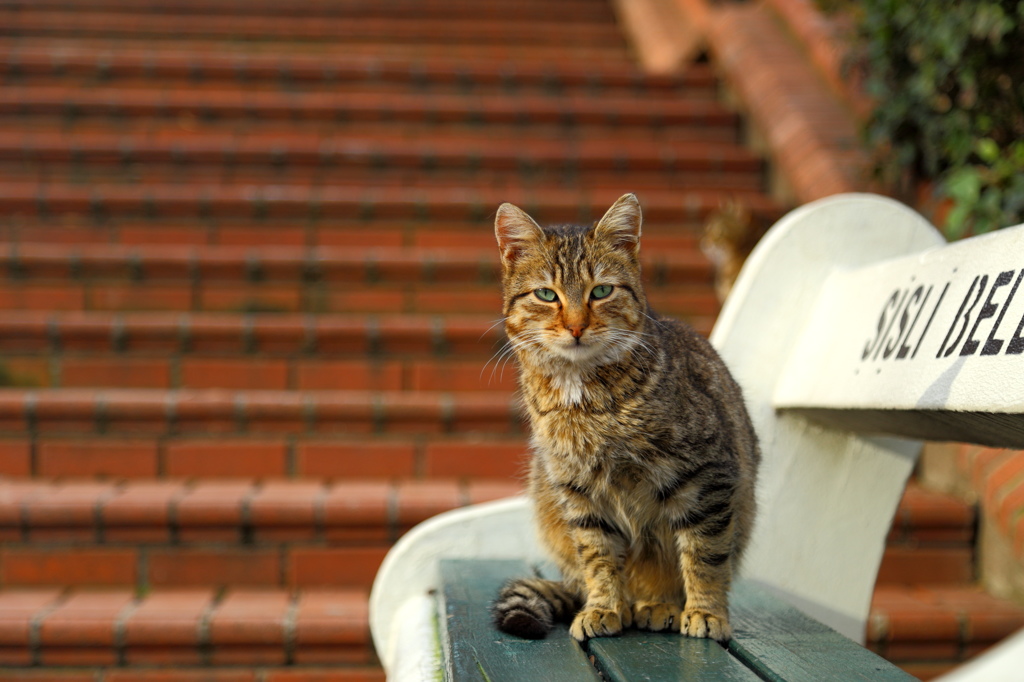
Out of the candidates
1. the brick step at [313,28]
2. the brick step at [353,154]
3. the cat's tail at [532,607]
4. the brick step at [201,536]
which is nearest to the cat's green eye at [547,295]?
the cat's tail at [532,607]

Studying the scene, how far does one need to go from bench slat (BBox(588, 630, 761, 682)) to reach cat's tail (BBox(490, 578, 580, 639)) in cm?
9

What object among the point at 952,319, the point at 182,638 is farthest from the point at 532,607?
the point at 182,638

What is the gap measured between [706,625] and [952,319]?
580 millimetres

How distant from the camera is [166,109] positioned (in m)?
4.75

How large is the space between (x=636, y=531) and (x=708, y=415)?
23 centimetres

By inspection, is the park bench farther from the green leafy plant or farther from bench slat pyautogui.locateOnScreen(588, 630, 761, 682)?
the green leafy plant

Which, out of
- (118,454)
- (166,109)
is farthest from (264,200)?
(118,454)

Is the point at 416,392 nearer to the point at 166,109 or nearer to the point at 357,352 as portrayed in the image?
the point at 357,352

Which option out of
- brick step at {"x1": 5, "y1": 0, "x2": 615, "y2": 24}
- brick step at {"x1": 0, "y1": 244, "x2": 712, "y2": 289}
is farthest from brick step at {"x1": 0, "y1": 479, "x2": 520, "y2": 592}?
brick step at {"x1": 5, "y1": 0, "x2": 615, "y2": 24}

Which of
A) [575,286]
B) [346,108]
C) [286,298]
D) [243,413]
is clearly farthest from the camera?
[346,108]

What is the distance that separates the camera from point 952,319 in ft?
4.40

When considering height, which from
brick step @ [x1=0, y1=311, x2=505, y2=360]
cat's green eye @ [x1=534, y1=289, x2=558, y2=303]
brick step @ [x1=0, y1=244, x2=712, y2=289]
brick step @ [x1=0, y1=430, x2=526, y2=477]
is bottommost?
brick step @ [x1=0, y1=430, x2=526, y2=477]

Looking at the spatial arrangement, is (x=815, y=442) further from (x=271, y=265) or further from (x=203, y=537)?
(x=271, y=265)

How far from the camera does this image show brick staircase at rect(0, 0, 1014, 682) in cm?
283
